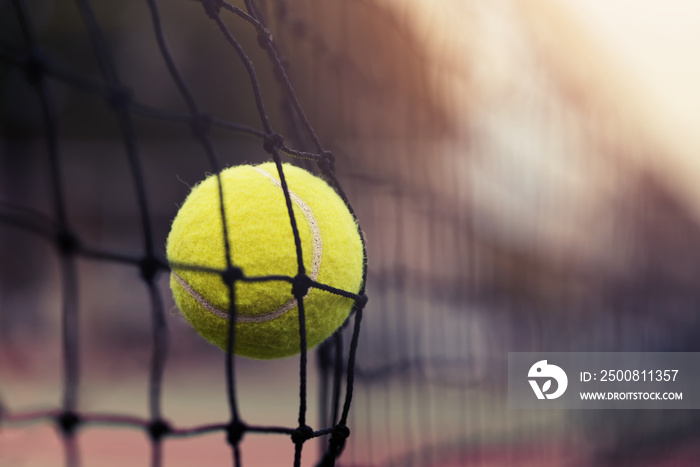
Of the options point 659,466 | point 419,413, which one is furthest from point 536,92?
point 419,413

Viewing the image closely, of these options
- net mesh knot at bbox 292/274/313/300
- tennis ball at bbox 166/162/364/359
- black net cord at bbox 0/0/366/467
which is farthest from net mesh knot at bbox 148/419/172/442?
net mesh knot at bbox 292/274/313/300

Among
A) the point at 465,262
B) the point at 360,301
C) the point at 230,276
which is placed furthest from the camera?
the point at 465,262

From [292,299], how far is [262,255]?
0.05 metres

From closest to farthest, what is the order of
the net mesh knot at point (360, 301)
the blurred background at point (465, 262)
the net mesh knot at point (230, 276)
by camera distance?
the net mesh knot at point (230, 276), the net mesh knot at point (360, 301), the blurred background at point (465, 262)

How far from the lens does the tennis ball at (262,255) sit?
26.0 inches

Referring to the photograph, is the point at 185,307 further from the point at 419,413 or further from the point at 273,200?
the point at 419,413

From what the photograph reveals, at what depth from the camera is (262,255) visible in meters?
0.66

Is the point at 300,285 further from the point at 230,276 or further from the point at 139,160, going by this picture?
the point at 139,160

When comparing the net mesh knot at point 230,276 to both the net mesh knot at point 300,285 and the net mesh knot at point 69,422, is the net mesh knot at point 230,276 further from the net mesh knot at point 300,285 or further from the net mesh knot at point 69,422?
the net mesh knot at point 69,422

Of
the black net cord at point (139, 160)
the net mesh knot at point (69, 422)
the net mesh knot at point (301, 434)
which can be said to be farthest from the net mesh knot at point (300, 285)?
the net mesh knot at point (69, 422)

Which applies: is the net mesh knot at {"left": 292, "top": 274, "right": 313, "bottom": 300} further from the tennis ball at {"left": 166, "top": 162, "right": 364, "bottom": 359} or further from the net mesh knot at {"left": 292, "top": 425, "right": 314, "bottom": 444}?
the net mesh knot at {"left": 292, "top": 425, "right": 314, "bottom": 444}

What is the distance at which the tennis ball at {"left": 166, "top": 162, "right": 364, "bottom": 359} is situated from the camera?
0.66 metres

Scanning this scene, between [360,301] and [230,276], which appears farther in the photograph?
[360,301]

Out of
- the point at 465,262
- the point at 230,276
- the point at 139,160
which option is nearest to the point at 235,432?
the point at 230,276
